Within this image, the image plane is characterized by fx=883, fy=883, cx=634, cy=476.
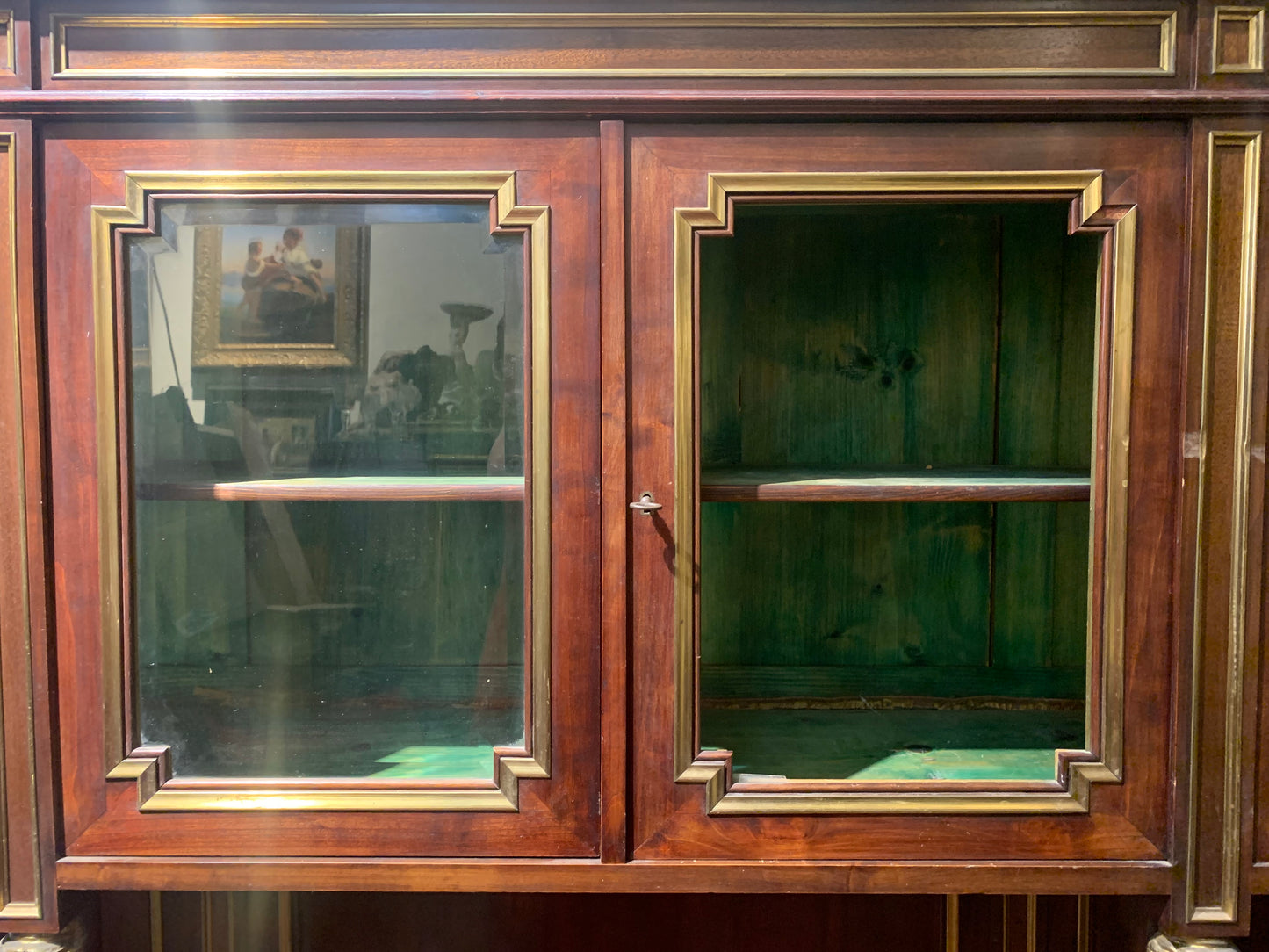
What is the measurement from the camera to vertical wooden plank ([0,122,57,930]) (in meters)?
0.62

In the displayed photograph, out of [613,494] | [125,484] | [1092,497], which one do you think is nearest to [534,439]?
[613,494]

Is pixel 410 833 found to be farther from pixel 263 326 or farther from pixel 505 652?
pixel 263 326

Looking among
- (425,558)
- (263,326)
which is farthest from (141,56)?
(425,558)

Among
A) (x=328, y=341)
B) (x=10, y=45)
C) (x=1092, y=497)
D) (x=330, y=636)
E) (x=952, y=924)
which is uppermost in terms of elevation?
(x=10, y=45)

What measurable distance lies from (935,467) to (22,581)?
0.73 meters

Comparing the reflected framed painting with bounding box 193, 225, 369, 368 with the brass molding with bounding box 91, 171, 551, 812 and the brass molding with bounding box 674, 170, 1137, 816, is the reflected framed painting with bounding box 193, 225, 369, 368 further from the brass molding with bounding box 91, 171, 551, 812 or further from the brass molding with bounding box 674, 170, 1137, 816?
the brass molding with bounding box 674, 170, 1137, 816

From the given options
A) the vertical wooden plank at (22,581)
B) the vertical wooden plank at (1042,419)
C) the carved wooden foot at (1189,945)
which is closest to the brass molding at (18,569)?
the vertical wooden plank at (22,581)

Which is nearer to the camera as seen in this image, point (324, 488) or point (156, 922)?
point (324, 488)

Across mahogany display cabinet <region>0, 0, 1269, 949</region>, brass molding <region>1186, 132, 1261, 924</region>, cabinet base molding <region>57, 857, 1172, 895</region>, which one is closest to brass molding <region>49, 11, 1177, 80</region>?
mahogany display cabinet <region>0, 0, 1269, 949</region>

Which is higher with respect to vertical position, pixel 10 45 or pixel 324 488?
pixel 10 45

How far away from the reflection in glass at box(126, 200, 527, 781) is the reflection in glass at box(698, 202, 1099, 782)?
0.17 m

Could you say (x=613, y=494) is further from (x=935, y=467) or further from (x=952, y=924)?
(x=952, y=924)

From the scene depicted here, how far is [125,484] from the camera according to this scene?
64cm

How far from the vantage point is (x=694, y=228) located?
620mm
